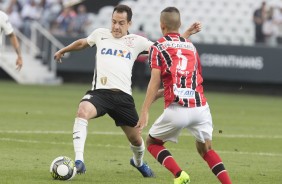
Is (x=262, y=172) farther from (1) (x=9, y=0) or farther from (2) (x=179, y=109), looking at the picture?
(1) (x=9, y=0)

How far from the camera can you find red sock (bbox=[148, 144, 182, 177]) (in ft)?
30.5

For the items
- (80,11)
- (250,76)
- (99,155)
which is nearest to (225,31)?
(250,76)

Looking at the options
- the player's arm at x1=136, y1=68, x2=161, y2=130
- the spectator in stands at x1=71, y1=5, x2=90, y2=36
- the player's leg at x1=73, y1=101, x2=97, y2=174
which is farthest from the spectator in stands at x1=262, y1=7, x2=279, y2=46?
the player's arm at x1=136, y1=68, x2=161, y2=130

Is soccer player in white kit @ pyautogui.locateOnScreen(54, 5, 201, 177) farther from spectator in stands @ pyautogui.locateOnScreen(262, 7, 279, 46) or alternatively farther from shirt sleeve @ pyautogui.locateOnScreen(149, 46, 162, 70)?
spectator in stands @ pyautogui.locateOnScreen(262, 7, 279, 46)

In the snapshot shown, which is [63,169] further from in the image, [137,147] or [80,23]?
[80,23]

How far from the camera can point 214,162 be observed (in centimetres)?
927

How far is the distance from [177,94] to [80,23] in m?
24.8

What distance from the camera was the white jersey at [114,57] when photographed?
1077 cm

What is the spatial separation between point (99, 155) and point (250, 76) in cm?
1893

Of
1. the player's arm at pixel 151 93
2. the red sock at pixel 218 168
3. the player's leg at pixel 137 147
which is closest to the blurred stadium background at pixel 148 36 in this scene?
the player's leg at pixel 137 147

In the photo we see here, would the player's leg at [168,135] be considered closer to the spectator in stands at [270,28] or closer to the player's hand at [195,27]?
the player's hand at [195,27]

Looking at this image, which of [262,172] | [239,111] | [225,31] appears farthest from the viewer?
[225,31]

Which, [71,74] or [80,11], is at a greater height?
[80,11]

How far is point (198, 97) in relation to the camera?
9.31m
